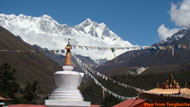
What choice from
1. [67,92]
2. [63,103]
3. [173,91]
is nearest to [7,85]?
[173,91]

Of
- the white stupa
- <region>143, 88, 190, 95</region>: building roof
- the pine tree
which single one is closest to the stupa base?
the white stupa

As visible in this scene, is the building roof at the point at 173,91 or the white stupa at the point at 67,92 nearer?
the white stupa at the point at 67,92

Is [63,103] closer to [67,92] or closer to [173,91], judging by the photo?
[67,92]

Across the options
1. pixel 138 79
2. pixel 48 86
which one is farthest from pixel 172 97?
pixel 48 86

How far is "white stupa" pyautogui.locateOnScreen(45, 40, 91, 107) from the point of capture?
14.1 metres

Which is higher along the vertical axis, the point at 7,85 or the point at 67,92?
the point at 7,85

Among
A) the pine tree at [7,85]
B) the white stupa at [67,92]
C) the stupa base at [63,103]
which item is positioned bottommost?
the stupa base at [63,103]

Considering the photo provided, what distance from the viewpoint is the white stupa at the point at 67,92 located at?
46.1 feet

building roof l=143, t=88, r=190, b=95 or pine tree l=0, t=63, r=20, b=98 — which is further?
pine tree l=0, t=63, r=20, b=98

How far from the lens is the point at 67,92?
14.5m

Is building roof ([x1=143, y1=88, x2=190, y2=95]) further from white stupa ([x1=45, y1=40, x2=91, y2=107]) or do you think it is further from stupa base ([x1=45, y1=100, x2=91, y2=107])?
stupa base ([x1=45, y1=100, x2=91, y2=107])

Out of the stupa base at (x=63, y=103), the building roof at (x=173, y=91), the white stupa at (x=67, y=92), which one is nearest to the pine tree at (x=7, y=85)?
the building roof at (x=173, y=91)

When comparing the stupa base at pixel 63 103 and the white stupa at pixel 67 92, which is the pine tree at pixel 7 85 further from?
the stupa base at pixel 63 103

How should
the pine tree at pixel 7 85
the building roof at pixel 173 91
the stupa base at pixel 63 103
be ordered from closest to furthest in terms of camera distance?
the stupa base at pixel 63 103, the building roof at pixel 173 91, the pine tree at pixel 7 85
